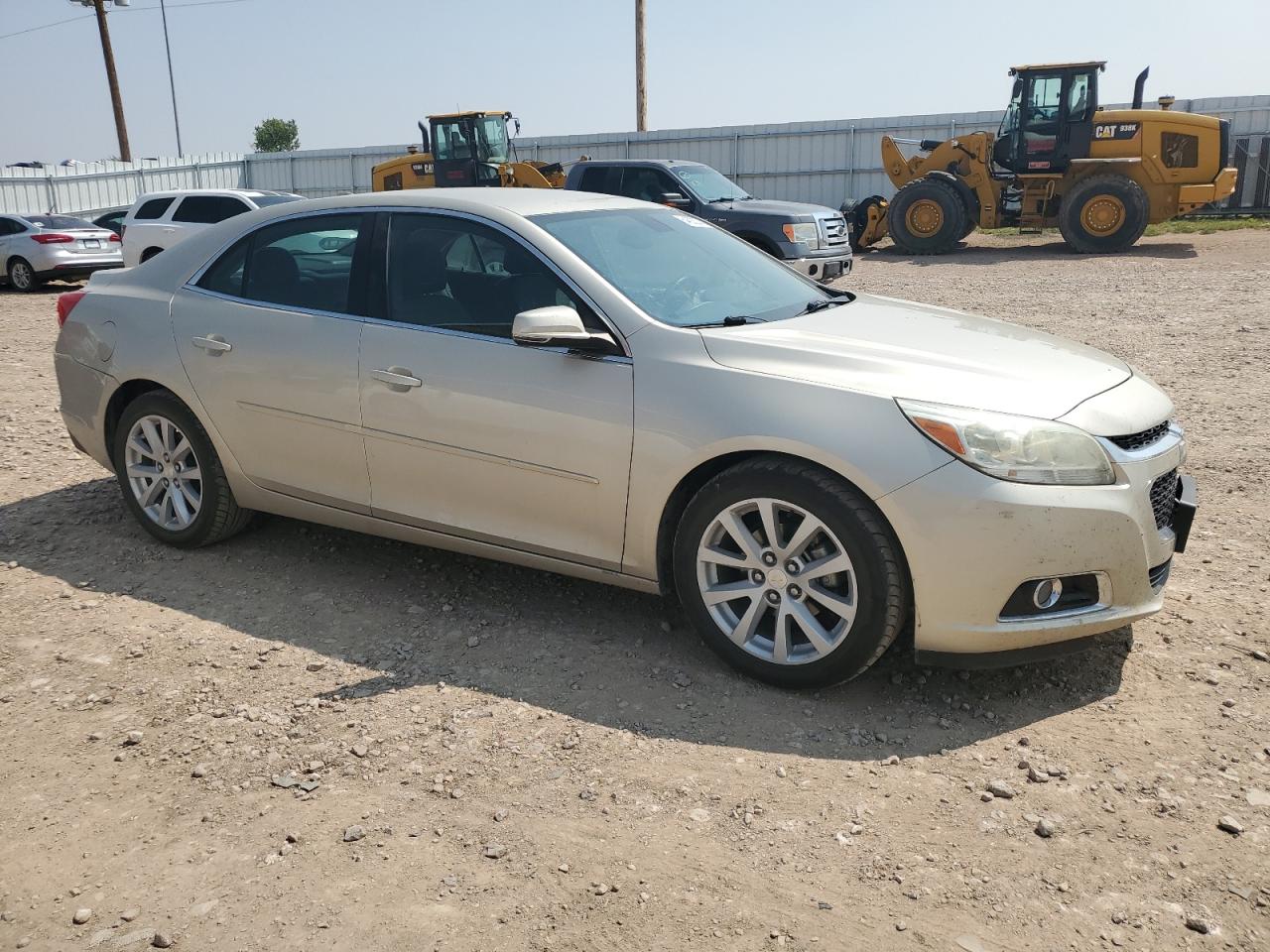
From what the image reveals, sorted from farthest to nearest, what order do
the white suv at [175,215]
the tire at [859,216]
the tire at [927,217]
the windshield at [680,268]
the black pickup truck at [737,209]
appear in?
1. the tire at [859,216]
2. the tire at [927,217]
3. the white suv at [175,215]
4. the black pickup truck at [737,209]
5. the windshield at [680,268]

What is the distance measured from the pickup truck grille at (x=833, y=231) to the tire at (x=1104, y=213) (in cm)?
485

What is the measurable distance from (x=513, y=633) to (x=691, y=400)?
1.21 m

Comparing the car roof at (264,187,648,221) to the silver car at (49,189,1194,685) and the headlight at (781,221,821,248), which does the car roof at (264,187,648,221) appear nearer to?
the silver car at (49,189,1194,685)

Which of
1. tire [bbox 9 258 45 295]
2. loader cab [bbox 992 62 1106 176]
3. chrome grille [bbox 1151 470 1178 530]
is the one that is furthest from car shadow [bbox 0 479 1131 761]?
loader cab [bbox 992 62 1106 176]

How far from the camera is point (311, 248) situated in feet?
15.3

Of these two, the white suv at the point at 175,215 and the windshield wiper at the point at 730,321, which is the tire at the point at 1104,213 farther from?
the windshield wiper at the point at 730,321

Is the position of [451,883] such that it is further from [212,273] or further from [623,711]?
[212,273]

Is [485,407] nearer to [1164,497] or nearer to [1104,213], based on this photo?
[1164,497]

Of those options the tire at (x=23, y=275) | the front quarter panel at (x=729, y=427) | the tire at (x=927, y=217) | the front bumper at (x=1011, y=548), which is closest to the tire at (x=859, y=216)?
the tire at (x=927, y=217)

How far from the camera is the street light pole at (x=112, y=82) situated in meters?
35.2

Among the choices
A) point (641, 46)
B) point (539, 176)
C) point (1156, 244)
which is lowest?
point (1156, 244)

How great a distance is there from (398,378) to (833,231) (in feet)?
43.6

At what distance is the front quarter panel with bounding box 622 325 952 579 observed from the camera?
11.2 ft

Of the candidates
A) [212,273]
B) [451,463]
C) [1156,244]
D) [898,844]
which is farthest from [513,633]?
[1156,244]
